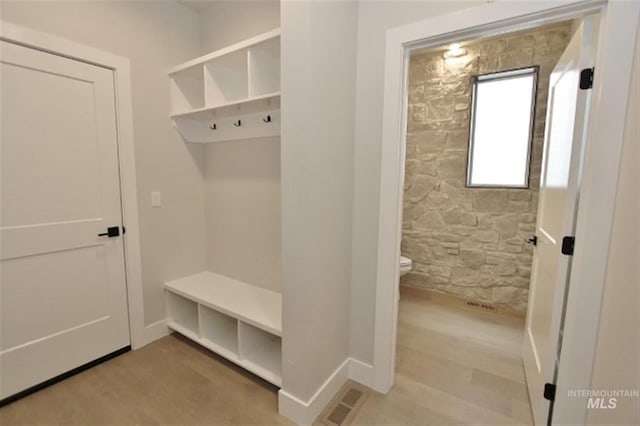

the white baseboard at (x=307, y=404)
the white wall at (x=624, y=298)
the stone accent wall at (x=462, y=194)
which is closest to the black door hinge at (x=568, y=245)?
the white wall at (x=624, y=298)

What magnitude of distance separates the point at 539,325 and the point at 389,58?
1761mm

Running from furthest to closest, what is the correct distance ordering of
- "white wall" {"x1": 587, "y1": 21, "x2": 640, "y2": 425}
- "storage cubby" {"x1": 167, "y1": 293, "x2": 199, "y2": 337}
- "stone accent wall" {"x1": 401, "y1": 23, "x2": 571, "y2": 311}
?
"stone accent wall" {"x1": 401, "y1": 23, "x2": 571, "y2": 311} < "storage cubby" {"x1": 167, "y1": 293, "x2": 199, "y2": 337} < "white wall" {"x1": 587, "y1": 21, "x2": 640, "y2": 425}

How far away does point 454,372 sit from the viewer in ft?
6.70

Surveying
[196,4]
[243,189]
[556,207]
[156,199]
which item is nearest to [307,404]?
[243,189]

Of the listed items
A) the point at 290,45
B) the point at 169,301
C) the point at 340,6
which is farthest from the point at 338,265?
the point at 169,301

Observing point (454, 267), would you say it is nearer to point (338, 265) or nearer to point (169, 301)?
point (338, 265)

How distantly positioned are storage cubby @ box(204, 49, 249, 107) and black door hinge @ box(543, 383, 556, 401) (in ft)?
8.06

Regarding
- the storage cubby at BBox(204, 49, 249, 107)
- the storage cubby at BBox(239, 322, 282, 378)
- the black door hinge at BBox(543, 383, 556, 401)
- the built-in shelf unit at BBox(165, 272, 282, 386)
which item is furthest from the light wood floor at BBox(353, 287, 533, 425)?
the storage cubby at BBox(204, 49, 249, 107)

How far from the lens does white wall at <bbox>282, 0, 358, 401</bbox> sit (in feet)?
4.58

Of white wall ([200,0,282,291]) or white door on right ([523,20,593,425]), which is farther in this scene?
white wall ([200,0,282,291])

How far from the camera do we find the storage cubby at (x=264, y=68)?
72.7 inches

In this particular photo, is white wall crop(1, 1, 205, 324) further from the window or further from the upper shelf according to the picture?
the window

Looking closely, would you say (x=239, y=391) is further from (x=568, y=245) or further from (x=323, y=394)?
(x=568, y=245)

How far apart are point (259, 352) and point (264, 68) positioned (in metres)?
1.92
